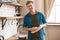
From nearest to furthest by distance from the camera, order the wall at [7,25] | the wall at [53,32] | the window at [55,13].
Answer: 1. the wall at [7,25]
2. the wall at [53,32]
3. the window at [55,13]

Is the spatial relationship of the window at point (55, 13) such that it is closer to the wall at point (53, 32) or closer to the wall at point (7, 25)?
the wall at point (53, 32)

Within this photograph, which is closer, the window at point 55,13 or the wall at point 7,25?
the wall at point 7,25

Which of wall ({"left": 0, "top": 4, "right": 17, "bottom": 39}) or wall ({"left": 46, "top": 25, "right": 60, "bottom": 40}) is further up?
wall ({"left": 0, "top": 4, "right": 17, "bottom": 39})

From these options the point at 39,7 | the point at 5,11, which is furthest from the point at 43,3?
the point at 5,11

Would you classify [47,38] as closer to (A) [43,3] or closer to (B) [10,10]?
(A) [43,3]

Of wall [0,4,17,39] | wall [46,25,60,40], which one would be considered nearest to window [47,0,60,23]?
wall [46,25,60,40]

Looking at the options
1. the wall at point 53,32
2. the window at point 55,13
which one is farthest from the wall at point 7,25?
the window at point 55,13

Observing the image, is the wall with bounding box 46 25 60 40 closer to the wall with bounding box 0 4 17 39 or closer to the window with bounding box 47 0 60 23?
the window with bounding box 47 0 60 23

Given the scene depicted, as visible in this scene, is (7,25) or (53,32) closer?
(7,25)

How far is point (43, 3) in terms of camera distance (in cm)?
384

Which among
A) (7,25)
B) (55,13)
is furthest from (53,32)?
(7,25)

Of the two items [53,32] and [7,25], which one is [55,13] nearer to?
[53,32]

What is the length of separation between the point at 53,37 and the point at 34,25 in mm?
1802

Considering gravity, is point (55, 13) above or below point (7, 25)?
above
